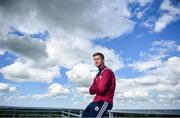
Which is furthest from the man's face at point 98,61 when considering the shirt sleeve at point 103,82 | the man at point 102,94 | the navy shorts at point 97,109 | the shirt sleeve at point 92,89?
the navy shorts at point 97,109

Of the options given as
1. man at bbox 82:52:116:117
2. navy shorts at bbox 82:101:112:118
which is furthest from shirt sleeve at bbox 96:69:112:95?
navy shorts at bbox 82:101:112:118

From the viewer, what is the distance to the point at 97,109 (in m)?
3.75

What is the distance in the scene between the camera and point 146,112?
3445 mm

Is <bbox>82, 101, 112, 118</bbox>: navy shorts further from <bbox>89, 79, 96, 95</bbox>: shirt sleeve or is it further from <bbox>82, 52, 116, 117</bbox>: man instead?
<bbox>89, 79, 96, 95</bbox>: shirt sleeve

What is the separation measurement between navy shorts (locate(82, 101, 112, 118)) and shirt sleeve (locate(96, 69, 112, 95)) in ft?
0.56

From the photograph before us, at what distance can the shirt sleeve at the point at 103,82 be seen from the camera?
375 centimetres

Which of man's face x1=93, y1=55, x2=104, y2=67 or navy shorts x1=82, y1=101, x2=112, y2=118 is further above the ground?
man's face x1=93, y1=55, x2=104, y2=67

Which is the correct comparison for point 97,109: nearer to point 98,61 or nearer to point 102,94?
point 102,94

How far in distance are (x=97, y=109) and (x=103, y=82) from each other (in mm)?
416

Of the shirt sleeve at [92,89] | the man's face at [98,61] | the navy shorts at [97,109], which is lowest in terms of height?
the navy shorts at [97,109]

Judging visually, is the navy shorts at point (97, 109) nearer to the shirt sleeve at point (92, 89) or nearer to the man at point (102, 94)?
the man at point (102, 94)

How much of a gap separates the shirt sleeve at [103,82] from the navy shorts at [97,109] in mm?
171

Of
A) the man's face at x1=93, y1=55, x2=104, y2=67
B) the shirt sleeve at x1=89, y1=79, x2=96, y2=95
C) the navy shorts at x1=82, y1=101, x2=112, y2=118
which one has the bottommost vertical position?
the navy shorts at x1=82, y1=101, x2=112, y2=118

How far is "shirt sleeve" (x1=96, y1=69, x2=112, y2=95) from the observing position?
148 inches
